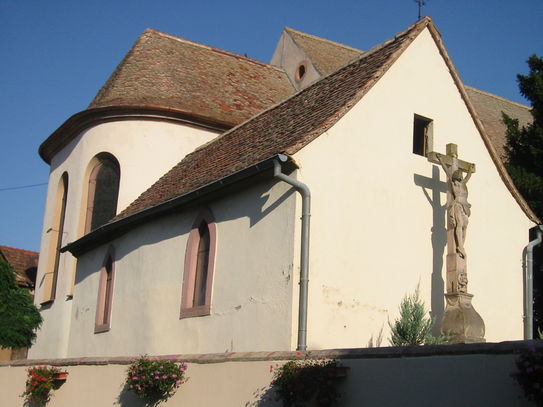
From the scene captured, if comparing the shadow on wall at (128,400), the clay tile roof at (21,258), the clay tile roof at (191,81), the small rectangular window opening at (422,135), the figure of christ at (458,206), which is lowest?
the shadow on wall at (128,400)

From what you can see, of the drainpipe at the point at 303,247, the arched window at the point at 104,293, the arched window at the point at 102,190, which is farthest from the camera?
the arched window at the point at 102,190

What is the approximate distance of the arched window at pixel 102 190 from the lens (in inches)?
853

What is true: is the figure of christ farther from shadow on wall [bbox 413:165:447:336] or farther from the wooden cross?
shadow on wall [bbox 413:165:447:336]

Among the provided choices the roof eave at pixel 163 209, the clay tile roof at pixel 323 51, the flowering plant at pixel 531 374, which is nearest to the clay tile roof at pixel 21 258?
the roof eave at pixel 163 209

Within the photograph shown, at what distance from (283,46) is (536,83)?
13211 millimetres

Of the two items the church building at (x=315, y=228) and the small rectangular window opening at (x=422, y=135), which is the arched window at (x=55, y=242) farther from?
the small rectangular window opening at (x=422, y=135)

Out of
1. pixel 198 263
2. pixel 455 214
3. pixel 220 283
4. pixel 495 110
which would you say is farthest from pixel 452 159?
pixel 495 110

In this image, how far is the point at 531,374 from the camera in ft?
19.9

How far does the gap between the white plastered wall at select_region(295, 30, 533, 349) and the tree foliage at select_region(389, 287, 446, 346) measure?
14.0 inches

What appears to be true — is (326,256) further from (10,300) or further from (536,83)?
(10,300)

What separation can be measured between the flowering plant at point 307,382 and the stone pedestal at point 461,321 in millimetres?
5164

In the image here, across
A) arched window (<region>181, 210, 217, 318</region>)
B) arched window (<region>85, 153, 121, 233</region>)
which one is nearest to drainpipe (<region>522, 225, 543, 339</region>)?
arched window (<region>181, 210, 217, 318</region>)

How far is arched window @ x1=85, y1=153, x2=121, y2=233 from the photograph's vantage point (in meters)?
21.7

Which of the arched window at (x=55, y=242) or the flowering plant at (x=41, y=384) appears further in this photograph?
the arched window at (x=55, y=242)
